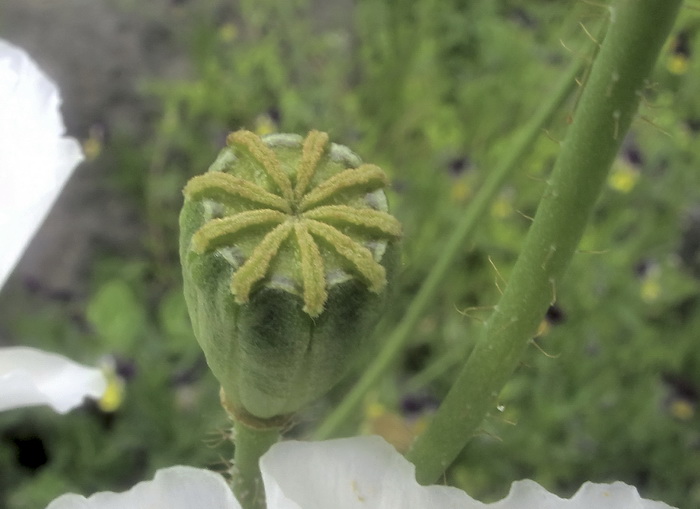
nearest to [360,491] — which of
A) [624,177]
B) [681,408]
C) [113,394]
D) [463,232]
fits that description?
[463,232]

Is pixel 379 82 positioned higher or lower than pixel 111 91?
higher

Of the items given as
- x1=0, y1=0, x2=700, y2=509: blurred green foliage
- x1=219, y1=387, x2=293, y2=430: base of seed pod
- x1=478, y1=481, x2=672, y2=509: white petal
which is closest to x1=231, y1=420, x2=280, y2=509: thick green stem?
x1=219, y1=387, x2=293, y2=430: base of seed pod

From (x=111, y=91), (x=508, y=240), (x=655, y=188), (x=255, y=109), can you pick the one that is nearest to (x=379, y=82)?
(x=255, y=109)

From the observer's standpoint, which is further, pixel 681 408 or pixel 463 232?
pixel 681 408

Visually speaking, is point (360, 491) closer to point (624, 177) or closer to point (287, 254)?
point (287, 254)

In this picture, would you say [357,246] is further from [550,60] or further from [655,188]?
[550,60]

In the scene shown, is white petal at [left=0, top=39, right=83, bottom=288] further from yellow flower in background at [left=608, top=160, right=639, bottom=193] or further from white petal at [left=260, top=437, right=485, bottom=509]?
yellow flower in background at [left=608, top=160, right=639, bottom=193]

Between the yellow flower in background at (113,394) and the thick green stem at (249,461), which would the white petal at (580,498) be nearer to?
the thick green stem at (249,461)
